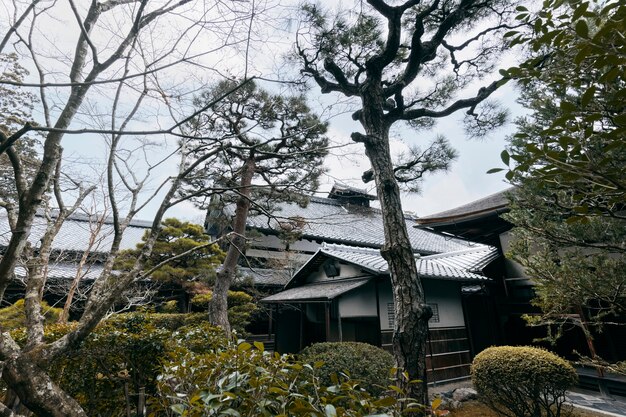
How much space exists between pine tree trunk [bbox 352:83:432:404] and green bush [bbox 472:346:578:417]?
2377 millimetres

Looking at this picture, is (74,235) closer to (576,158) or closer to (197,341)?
(197,341)

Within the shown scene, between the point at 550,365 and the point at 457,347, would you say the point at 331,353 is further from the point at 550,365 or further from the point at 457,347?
the point at 457,347

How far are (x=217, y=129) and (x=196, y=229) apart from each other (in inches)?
144

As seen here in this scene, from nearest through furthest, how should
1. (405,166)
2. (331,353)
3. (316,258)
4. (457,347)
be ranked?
(331,353) < (405,166) < (457,347) < (316,258)

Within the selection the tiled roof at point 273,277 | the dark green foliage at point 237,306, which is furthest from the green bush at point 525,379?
the tiled roof at point 273,277

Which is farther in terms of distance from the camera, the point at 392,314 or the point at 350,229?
the point at 350,229

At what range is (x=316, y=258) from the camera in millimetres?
9734

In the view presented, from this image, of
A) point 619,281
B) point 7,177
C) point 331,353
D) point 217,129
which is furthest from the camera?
point 217,129

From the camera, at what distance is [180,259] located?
30.7 feet

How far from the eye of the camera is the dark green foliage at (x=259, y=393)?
1.15 metres

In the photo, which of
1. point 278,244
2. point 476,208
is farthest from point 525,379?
point 278,244

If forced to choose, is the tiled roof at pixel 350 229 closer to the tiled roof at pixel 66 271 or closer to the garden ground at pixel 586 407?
the tiled roof at pixel 66 271

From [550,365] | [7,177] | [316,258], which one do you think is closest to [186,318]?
[316,258]

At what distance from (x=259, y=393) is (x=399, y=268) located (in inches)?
112
